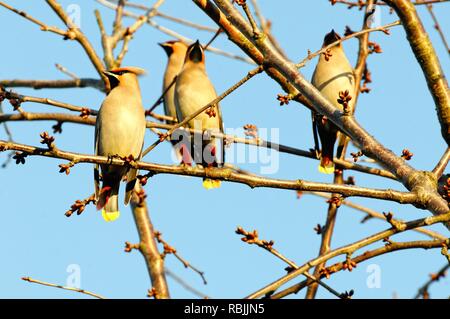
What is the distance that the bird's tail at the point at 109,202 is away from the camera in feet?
17.8

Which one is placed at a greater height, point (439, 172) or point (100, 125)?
point (100, 125)

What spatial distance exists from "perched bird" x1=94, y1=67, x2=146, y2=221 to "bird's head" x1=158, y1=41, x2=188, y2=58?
375cm

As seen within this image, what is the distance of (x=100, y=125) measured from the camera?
5.29 m

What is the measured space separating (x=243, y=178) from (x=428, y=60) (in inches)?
43.7

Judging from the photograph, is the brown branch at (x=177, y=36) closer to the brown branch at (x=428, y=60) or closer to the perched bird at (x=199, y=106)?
the perched bird at (x=199, y=106)

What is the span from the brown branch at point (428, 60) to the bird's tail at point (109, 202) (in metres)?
2.59

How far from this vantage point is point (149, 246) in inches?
214

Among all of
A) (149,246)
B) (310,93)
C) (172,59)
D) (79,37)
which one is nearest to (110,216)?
(149,246)

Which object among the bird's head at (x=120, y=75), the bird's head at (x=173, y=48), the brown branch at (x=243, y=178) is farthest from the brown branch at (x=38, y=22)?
the bird's head at (x=173, y=48)

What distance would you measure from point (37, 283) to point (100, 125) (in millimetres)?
1864

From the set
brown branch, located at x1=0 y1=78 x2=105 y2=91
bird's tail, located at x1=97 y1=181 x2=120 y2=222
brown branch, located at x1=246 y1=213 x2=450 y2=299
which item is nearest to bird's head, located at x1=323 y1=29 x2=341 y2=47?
brown branch, located at x1=0 y1=78 x2=105 y2=91

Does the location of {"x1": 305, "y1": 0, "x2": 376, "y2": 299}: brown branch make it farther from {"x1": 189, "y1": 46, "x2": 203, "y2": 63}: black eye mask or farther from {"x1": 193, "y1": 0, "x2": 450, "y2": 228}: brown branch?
{"x1": 189, "y1": 46, "x2": 203, "y2": 63}: black eye mask
